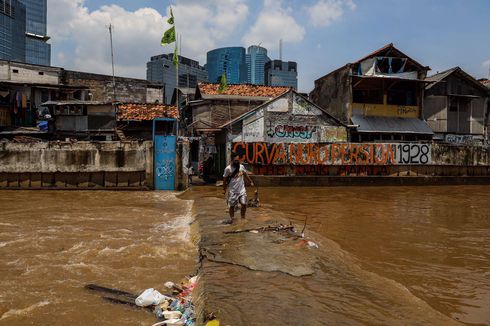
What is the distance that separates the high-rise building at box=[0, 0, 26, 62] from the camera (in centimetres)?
7875

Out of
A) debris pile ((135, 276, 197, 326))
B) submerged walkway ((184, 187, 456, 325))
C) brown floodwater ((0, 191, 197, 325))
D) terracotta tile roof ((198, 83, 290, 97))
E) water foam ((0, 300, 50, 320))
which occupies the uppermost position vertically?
terracotta tile roof ((198, 83, 290, 97))

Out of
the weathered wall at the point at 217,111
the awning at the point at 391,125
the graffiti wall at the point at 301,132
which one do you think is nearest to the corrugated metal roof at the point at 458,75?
the awning at the point at 391,125

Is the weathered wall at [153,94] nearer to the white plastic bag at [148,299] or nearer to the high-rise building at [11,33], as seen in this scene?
the white plastic bag at [148,299]

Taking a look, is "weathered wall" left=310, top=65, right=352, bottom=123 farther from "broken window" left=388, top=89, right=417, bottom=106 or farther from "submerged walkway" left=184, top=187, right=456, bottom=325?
"submerged walkway" left=184, top=187, right=456, bottom=325

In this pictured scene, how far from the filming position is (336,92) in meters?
28.2

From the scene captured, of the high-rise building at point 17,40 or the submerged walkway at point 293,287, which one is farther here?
the high-rise building at point 17,40

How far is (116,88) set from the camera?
35312 mm

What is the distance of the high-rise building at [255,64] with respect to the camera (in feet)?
175

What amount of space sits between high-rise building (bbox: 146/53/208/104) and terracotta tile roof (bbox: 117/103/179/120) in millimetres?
17296

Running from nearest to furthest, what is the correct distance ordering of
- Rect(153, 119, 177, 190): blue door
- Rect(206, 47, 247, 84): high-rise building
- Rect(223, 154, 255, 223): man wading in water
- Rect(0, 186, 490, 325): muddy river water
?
Rect(0, 186, 490, 325): muddy river water, Rect(223, 154, 255, 223): man wading in water, Rect(153, 119, 177, 190): blue door, Rect(206, 47, 247, 84): high-rise building

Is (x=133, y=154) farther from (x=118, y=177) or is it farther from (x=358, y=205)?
(x=358, y=205)

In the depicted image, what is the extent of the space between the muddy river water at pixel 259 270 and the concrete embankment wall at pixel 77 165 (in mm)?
4242

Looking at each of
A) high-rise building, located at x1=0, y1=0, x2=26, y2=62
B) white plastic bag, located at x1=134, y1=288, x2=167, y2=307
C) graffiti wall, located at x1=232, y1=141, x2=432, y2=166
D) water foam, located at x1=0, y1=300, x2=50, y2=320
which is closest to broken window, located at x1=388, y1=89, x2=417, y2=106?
graffiti wall, located at x1=232, y1=141, x2=432, y2=166

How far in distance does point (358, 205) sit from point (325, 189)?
17.0 ft
